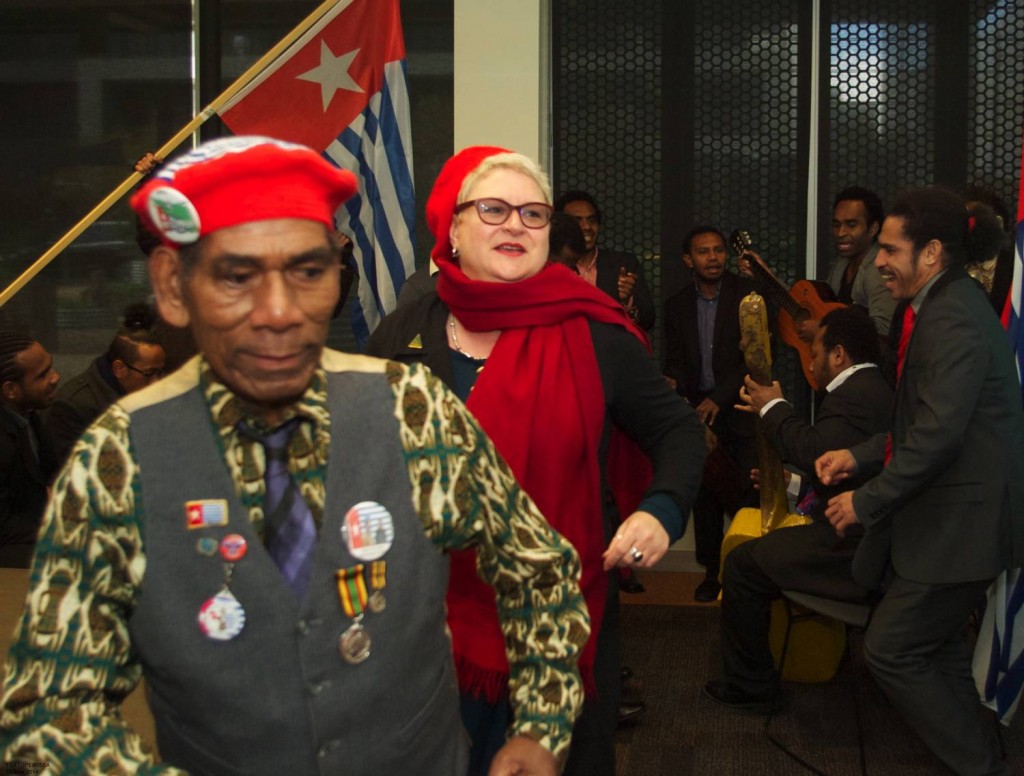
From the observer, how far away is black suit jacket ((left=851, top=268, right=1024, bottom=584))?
343cm

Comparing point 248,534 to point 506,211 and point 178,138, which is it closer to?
point 506,211

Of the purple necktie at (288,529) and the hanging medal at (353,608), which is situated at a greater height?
the purple necktie at (288,529)

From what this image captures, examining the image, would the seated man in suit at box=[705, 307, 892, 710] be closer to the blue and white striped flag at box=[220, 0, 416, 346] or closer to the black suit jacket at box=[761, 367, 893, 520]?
the black suit jacket at box=[761, 367, 893, 520]

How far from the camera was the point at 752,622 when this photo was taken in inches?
180

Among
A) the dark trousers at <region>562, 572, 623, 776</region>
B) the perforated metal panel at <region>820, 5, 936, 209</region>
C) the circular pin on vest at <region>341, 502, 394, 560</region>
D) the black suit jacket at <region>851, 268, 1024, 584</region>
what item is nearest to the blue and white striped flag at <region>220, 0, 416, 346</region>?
the black suit jacket at <region>851, 268, 1024, 584</region>

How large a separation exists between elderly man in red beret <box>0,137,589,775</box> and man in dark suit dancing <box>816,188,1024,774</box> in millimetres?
2386

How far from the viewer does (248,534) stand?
127cm

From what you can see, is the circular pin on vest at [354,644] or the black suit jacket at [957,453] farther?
the black suit jacket at [957,453]

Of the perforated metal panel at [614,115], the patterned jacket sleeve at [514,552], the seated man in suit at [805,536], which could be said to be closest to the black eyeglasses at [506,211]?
the patterned jacket sleeve at [514,552]

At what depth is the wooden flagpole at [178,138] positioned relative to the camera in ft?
14.0

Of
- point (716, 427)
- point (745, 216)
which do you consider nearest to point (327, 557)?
point (716, 427)

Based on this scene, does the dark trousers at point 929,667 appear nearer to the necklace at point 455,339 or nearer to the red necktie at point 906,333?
the red necktie at point 906,333

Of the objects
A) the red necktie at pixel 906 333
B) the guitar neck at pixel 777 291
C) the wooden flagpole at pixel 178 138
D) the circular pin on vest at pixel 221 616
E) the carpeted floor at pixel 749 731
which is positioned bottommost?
the carpeted floor at pixel 749 731

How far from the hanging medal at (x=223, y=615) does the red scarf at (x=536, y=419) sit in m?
1.01
